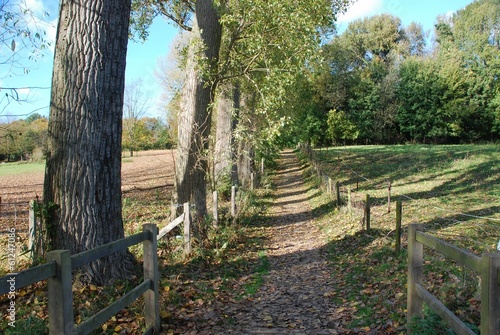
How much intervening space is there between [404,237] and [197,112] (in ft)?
20.1

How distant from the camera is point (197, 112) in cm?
1152

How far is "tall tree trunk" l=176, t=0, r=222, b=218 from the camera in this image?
11359 millimetres

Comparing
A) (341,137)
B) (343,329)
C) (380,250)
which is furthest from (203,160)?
(341,137)

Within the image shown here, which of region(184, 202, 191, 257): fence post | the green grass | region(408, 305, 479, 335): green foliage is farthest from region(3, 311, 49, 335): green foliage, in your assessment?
the green grass

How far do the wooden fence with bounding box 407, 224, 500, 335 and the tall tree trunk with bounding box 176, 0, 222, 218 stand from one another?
23.7ft

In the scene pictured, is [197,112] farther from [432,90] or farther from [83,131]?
[432,90]

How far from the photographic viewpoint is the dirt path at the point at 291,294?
589cm

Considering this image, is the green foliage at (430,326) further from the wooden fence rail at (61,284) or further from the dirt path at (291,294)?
the wooden fence rail at (61,284)

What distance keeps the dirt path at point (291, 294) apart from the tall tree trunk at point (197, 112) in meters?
2.69

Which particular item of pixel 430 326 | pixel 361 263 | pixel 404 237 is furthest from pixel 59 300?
pixel 404 237

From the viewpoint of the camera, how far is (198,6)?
11.7 meters

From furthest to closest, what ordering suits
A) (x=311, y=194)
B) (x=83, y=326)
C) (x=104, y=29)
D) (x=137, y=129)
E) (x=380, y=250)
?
(x=137, y=129)
(x=311, y=194)
(x=380, y=250)
(x=104, y=29)
(x=83, y=326)

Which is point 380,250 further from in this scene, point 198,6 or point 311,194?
point 311,194

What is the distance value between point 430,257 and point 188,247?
493 cm
